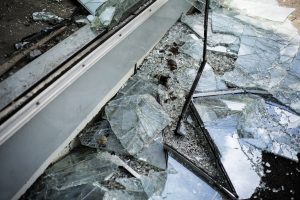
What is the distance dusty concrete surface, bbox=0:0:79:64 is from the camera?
7.30 ft

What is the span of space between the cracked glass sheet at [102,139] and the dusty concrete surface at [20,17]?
834mm

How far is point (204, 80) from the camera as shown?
3295 millimetres

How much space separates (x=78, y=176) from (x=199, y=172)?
87 cm

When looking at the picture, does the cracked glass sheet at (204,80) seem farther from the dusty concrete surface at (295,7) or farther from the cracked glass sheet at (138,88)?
the dusty concrete surface at (295,7)

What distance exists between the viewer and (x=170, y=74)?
10.9 ft

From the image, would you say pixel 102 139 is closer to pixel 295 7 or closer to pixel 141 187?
pixel 141 187

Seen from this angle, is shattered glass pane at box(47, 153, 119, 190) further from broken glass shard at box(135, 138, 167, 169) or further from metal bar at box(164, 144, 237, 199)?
metal bar at box(164, 144, 237, 199)

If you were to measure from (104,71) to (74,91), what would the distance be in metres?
0.38

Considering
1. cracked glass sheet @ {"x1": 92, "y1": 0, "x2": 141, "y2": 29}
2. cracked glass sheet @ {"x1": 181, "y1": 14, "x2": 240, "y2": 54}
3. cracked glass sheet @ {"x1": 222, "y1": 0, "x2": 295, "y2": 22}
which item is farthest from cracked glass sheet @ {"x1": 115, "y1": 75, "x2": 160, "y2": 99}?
cracked glass sheet @ {"x1": 222, "y1": 0, "x2": 295, "y2": 22}

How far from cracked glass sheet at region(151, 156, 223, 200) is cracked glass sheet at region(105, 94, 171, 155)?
29 cm

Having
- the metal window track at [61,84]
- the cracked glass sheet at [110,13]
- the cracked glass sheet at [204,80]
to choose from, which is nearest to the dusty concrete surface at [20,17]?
the cracked glass sheet at [110,13]

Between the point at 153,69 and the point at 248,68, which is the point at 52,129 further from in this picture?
the point at 248,68

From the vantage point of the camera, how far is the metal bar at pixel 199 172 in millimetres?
2398

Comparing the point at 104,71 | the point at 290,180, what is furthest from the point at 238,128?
the point at 104,71
